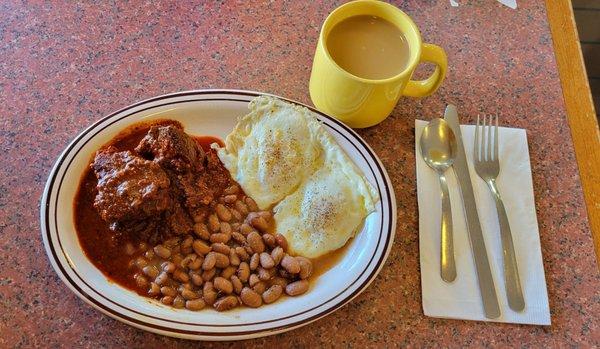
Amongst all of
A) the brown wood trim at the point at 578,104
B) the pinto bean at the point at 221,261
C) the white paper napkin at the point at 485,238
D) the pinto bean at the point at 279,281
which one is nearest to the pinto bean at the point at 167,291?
the pinto bean at the point at 221,261

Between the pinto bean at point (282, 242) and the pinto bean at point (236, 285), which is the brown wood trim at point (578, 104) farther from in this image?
the pinto bean at point (236, 285)

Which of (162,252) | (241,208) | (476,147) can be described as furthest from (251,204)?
(476,147)

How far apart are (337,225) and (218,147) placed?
0.38 metres

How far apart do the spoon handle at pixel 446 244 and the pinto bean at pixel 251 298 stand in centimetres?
43

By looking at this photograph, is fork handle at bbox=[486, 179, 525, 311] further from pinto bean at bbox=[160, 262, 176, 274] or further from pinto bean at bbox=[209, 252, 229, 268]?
pinto bean at bbox=[160, 262, 176, 274]

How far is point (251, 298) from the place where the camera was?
1138 millimetres

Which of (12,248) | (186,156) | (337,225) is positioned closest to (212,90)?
(186,156)

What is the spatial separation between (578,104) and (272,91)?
2.94ft

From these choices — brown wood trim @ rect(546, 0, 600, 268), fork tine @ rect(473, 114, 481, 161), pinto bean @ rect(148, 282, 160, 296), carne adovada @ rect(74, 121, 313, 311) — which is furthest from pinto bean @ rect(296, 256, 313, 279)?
brown wood trim @ rect(546, 0, 600, 268)

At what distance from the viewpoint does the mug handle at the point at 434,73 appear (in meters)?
Result: 1.31

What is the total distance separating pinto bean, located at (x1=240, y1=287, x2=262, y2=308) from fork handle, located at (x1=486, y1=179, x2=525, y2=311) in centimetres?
56

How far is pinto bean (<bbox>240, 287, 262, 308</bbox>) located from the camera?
1.14m

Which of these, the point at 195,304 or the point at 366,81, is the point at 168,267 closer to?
the point at 195,304

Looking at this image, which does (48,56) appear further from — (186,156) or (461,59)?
(461,59)
